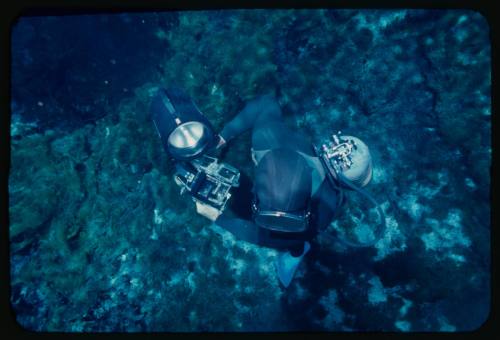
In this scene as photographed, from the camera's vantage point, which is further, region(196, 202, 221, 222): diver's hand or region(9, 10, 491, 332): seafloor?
region(9, 10, 491, 332): seafloor

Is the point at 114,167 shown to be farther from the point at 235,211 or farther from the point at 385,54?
the point at 385,54

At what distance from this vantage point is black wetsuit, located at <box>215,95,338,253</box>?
304 cm

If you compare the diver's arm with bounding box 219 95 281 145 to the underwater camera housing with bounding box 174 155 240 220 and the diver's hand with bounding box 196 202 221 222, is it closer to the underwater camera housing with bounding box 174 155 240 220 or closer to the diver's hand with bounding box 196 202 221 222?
the underwater camera housing with bounding box 174 155 240 220

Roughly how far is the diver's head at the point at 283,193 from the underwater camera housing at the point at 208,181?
0.87 meters

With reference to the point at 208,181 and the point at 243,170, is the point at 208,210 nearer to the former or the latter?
the point at 208,181

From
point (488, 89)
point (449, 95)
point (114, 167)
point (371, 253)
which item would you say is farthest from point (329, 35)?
point (114, 167)

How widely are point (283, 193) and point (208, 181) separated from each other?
1250 millimetres

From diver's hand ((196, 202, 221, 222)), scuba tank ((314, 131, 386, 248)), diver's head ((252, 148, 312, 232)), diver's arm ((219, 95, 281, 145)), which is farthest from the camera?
Result: diver's arm ((219, 95, 281, 145))

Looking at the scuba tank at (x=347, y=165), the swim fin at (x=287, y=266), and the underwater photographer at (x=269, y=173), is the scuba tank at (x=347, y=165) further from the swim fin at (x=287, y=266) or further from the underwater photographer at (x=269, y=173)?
the swim fin at (x=287, y=266)

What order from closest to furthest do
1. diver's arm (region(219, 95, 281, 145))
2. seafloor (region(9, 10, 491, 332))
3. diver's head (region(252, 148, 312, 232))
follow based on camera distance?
diver's head (region(252, 148, 312, 232)), seafloor (region(9, 10, 491, 332)), diver's arm (region(219, 95, 281, 145))

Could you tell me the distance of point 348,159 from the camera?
3.18 m

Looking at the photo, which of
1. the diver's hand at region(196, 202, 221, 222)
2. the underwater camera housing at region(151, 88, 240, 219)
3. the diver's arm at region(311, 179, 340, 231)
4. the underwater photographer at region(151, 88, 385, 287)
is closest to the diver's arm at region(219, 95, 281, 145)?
the underwater photographer at region(151, 88, 385, 287)

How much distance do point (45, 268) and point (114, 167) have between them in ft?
5.13

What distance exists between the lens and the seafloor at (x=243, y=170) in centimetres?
366
